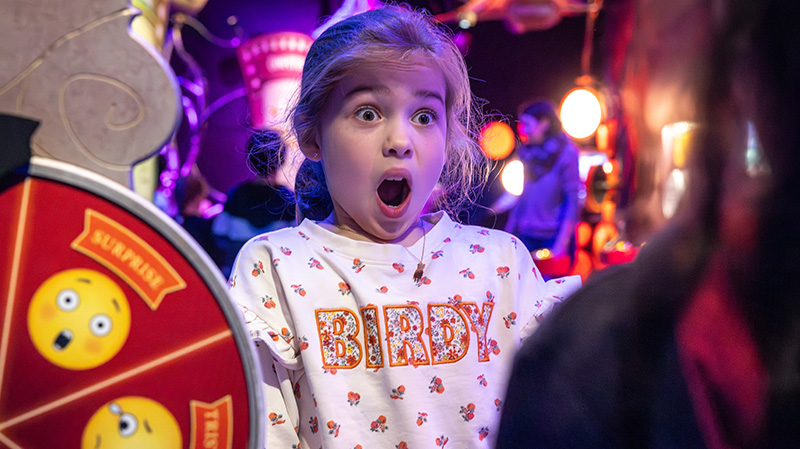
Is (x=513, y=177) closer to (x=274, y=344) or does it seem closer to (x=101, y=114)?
(x=274, y=344)

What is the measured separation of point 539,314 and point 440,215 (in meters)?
0.25

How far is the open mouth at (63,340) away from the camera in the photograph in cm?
60

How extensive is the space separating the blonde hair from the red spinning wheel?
1.52 ft

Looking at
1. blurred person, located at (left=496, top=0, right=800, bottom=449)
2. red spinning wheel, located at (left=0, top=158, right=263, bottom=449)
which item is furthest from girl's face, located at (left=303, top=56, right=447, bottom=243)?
blurred person, located at (left=496, top=0, right=800, bottom=449)

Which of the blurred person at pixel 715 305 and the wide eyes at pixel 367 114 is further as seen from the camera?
the wide eyes at pixel 367 114

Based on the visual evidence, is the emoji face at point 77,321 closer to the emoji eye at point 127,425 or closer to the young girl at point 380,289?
the emoji eye at point 127,425

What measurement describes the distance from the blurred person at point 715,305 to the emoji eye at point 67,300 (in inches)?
18.0

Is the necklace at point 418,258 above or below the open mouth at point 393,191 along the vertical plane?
below

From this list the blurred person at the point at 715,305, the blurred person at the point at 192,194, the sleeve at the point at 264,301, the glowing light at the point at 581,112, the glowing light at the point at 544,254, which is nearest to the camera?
the blurred person at the point at 715,305

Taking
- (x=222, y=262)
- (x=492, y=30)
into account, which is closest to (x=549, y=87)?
(x=492, y=30)

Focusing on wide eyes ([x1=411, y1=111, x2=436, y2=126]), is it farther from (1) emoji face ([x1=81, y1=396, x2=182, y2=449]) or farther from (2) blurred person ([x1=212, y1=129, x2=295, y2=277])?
(2) blurred person ([x1=212, y1=129, x2=295, y2=277])

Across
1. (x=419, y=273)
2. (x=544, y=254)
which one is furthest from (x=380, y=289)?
(x=544, y=254)

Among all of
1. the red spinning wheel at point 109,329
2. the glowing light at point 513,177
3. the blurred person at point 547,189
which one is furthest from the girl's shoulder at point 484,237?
the glowing light at point 513,177

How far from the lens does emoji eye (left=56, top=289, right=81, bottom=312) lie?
1.98ft
